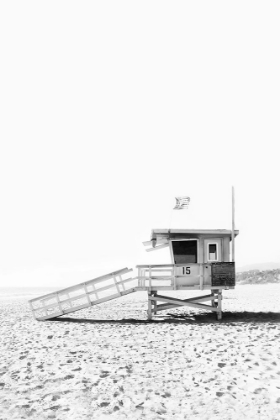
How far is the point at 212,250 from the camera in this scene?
1950cm

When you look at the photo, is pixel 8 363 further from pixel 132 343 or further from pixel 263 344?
pixel 263 344

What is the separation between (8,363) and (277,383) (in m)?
6.64

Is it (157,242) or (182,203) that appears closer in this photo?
(182,203)

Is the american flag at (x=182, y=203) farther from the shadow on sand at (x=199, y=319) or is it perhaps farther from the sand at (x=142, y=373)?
the sand at (x=142, y=373)

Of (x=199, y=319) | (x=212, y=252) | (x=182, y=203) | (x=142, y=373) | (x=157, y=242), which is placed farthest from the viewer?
(x=157, y=242)

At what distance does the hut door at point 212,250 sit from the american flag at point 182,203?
6.12ft

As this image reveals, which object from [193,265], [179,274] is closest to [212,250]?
[193,265]

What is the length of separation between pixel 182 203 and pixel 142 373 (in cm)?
1095

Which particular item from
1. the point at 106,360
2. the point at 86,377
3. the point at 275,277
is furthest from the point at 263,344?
the point at 275,277

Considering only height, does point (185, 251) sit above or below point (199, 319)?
above

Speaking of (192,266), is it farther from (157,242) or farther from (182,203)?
(182,203)

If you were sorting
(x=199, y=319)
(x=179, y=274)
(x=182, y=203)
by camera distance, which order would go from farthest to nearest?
(x=182, y=203)
(x=199, y=319)
(x=179, y=274)

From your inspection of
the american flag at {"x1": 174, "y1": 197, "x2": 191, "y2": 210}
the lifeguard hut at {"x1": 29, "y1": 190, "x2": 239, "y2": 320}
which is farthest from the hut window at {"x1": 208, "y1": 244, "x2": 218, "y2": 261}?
the american flag at {"x1": 174, "y1": 197, "x2": 191, "y2": 210}

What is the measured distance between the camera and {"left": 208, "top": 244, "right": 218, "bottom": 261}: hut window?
19.5 metres
